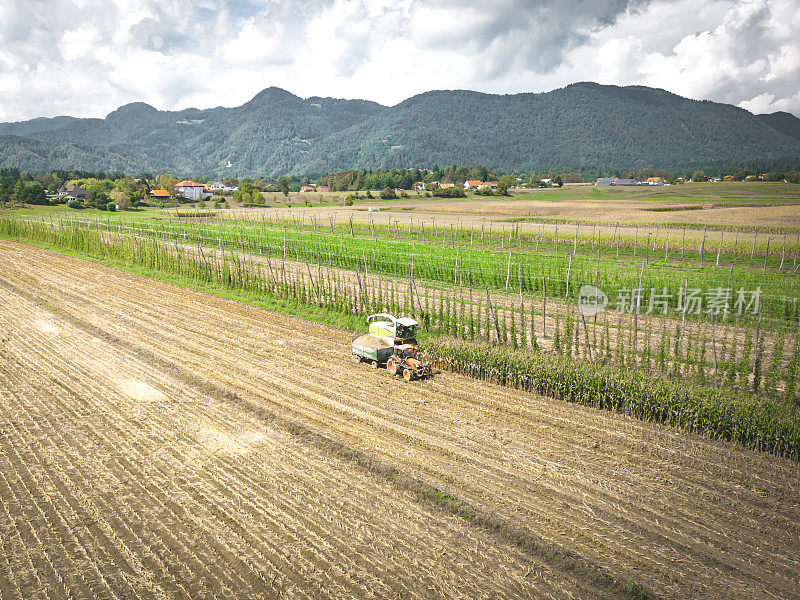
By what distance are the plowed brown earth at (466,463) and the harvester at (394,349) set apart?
0.32 meters

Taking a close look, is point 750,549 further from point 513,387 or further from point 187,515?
point 187,515

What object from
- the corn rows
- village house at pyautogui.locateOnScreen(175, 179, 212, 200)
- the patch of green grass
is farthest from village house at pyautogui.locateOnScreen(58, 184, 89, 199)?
the corn rows

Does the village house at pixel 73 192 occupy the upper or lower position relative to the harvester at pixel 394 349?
upper

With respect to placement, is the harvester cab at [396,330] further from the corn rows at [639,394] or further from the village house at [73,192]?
the village house at [73,192]

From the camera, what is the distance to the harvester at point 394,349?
1144 centimetres

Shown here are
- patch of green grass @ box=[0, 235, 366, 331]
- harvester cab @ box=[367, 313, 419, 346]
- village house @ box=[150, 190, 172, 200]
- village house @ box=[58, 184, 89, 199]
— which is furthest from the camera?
village house @ box=[58, 184, 89, 199]

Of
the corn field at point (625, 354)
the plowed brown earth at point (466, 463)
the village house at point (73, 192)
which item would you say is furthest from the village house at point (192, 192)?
the plowed brown earth at point (466, 463)

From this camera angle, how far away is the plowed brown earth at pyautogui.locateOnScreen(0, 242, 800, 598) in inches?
239

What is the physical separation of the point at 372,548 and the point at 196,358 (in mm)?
8187

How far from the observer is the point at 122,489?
7352 mm

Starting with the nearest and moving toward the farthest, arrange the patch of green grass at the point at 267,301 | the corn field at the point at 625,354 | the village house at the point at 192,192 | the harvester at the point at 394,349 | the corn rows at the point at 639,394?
the corn rows at the point at 639,394, the corn field at the point at 625,354, the harvester at the point at 394,349, the patch of green grass at the point at 267,301, the village house at the point at 192,192

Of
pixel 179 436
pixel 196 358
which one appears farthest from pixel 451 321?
pixel 179 436

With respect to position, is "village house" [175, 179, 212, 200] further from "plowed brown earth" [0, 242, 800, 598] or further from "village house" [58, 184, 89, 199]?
"plowed brown earth" [0, 242, 800, 598]

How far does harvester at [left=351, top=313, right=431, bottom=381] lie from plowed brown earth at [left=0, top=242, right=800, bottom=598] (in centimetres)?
32
